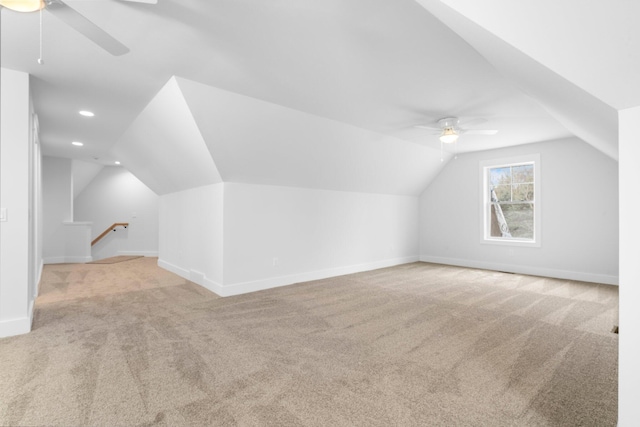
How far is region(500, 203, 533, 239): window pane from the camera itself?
6.21 m

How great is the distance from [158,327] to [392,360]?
7.56ft

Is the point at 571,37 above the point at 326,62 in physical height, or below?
below

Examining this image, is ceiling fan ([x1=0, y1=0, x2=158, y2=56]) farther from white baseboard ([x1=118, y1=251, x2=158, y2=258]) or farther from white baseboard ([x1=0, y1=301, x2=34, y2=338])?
white baseboard ([x1=118, y1=251, x2=158, y2=258])

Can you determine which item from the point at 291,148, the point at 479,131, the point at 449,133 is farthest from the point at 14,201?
the point at 479,131

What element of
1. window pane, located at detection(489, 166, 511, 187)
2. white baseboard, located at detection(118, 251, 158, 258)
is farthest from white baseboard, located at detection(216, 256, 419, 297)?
white baseboard, located at detection(118, 251, 158, 258)

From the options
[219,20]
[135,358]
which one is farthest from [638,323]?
[135,358]

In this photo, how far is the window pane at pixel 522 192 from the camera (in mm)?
6086

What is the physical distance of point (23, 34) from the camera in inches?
92.7

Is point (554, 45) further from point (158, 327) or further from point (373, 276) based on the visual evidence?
point (373, 276)

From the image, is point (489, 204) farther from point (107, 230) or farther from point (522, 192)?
point (107, 230)

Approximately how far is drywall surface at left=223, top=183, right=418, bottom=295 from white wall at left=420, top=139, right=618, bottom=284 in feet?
4.33

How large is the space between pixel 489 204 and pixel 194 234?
602cm

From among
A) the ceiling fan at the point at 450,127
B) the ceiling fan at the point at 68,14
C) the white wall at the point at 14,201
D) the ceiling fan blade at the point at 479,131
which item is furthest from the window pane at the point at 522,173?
the white wall at the point at 14,201

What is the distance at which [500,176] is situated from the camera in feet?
21.3
